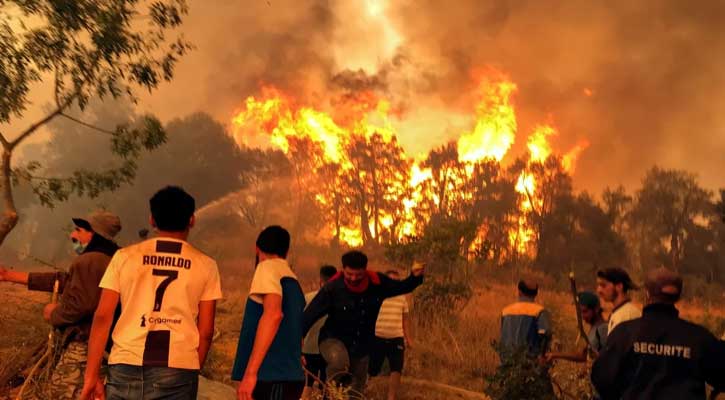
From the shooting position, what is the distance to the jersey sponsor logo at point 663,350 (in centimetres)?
391

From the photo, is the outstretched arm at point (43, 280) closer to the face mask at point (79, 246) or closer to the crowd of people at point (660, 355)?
the face mask at point (79, 246)

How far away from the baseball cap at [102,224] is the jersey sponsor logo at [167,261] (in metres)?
1.64

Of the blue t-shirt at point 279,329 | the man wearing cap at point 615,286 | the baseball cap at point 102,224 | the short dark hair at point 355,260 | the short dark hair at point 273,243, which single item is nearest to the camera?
the blue t-shirt at point 279,329

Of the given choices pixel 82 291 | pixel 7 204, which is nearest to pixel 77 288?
pixel 82 291

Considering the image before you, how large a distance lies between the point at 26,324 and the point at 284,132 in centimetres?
3530

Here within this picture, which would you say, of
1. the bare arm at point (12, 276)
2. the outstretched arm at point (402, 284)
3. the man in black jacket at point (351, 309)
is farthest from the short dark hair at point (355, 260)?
the bare arm at point (12, 276)

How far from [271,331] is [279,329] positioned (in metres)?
0.24

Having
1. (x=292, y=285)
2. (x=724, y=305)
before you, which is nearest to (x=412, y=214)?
(x=724, y=305)

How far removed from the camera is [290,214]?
54.6m

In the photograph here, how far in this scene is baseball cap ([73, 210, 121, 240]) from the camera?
5.29m

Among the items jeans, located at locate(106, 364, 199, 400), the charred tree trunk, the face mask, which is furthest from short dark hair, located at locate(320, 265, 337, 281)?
the charred tree trunk

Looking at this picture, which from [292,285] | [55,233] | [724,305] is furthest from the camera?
[55,233]

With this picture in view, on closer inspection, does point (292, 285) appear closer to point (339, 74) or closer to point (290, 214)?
point (290, 214)

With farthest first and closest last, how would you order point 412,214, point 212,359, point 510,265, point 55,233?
point 55,233, point 412,214, point 510,265, point 212,359
